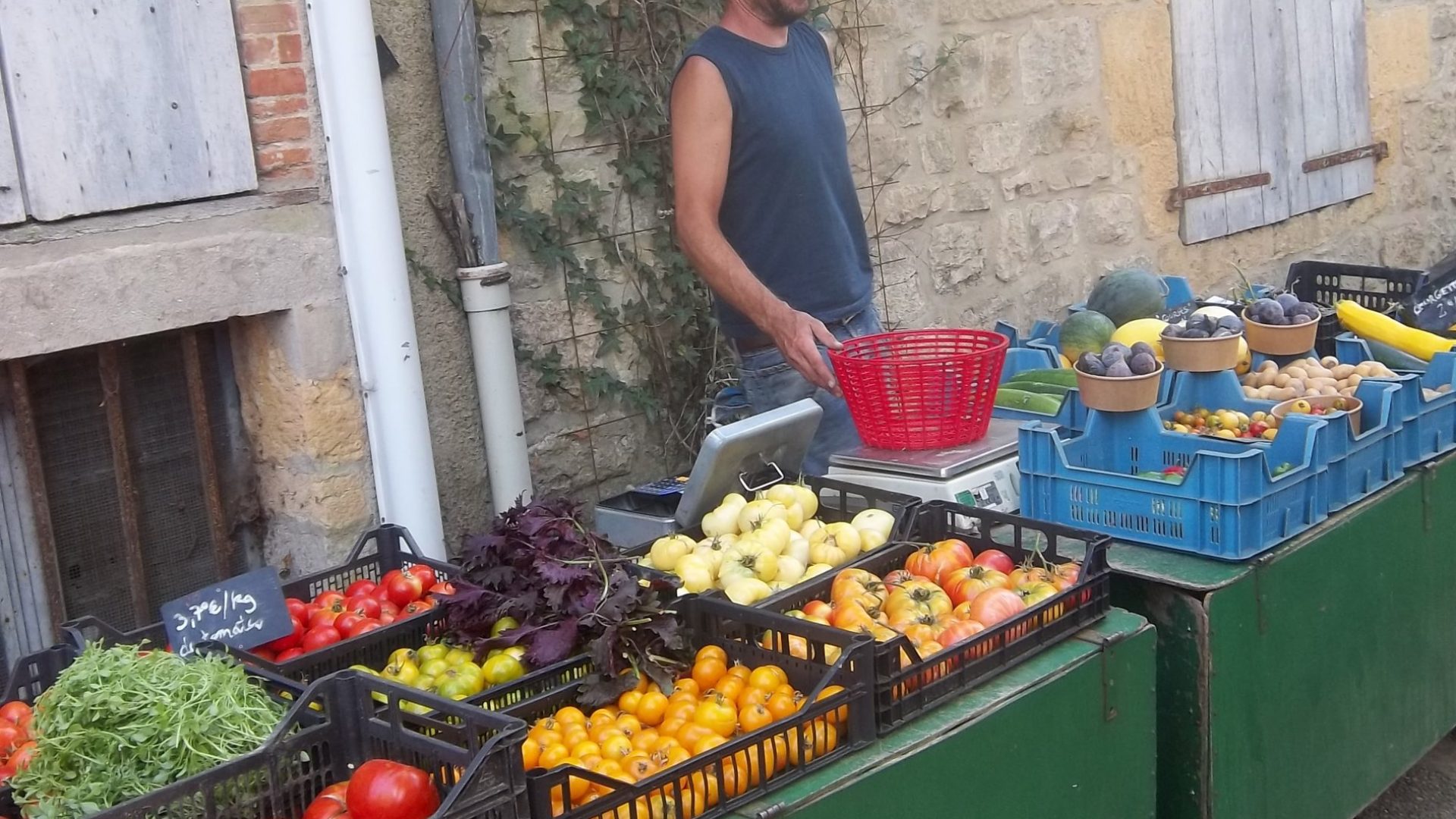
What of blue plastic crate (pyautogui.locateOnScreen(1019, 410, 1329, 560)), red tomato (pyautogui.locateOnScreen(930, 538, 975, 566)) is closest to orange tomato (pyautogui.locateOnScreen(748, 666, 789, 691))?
red tomato (pyautogui.locateOnScreen(930, 538, 975, 566))

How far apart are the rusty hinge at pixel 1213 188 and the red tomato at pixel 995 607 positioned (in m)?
4.33

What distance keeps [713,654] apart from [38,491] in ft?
6.11

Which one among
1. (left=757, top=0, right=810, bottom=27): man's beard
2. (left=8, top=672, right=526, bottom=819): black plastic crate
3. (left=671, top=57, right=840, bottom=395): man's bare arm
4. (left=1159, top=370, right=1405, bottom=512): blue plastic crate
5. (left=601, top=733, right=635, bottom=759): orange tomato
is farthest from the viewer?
(left=757, top=0, right=810, bottom=27): man's beard

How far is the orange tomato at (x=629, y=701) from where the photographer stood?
2490 millimetres

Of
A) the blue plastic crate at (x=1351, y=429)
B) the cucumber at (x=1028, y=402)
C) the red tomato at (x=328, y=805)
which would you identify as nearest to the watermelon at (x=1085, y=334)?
the cucumber at (x=1028, y=402)

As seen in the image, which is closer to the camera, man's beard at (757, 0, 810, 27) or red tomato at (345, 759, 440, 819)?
red tomato at (345, 759, 440, 819)

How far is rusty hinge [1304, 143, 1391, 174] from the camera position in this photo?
736 cm

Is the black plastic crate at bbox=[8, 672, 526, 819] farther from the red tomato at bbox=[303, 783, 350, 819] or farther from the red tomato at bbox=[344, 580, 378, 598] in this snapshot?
the red tomato at bbox=[344, 580, 378, 598]

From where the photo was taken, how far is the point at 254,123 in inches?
141

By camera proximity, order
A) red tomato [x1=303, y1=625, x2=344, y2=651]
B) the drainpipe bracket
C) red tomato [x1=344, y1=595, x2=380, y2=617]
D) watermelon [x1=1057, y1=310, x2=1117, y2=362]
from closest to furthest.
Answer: red tomato [x1=303, y1=625, x2=344, y2=651] → red tomato [x1=344, y1=595, x2=380, y2=617] → the drainpipe bracket → watermelon [x1=1057, y1=310, x2=1117, y2=362]

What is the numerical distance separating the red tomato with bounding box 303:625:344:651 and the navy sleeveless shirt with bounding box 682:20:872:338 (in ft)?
5.35

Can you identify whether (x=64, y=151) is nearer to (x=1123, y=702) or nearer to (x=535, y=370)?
(x=535, y=370)

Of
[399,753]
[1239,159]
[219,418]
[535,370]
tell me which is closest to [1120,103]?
[1239,159]

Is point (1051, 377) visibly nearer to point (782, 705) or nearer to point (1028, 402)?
point (1028, 402)
